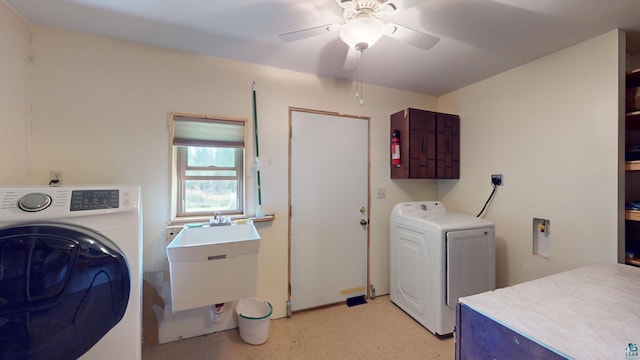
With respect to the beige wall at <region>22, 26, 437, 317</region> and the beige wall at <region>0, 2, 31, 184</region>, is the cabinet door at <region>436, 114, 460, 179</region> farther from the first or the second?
the beige wall at <region>0, 2, 31, 184</region>

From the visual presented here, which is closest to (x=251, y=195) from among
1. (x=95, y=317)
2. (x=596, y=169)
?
(x=95, y=317)

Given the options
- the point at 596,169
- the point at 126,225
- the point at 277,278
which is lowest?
the point at 277,278

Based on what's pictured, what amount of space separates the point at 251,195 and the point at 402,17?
5.90 feet

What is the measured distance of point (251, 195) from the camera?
7.10 feet

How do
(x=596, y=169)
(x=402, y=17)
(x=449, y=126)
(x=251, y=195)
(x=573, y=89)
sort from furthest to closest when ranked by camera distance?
1. (x=449, y=126)
2. (x=251, y=195)
3. (x=573, y=89)
4. (x=596, y=169)
5. (x=402, y=17)

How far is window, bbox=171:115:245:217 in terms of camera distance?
1989 mm

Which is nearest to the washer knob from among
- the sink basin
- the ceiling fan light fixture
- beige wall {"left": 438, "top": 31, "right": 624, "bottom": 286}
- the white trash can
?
the sink basin

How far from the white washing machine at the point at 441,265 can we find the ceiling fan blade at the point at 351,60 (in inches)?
61.0

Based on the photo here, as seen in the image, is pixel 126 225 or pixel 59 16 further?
pixel 59 16

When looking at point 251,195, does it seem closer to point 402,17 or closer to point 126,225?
point 126,225

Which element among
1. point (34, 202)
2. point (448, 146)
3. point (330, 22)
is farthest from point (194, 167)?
point (448, 146)

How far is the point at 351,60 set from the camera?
206 centimetres

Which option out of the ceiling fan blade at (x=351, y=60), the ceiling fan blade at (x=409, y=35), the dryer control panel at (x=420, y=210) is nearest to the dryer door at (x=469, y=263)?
the dryer control panel at (x=420, y=210)

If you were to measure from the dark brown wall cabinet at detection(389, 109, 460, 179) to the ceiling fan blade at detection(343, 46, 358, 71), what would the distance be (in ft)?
2.45
